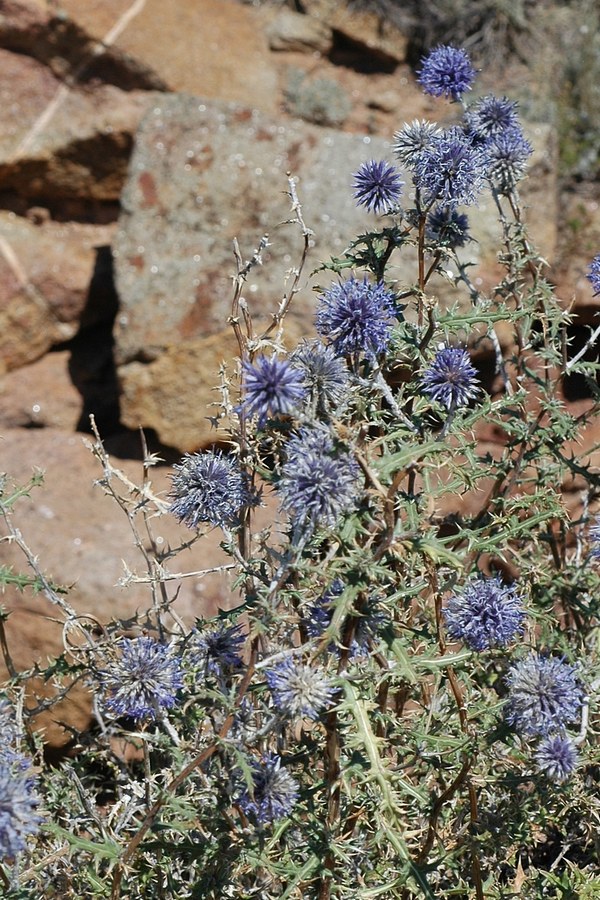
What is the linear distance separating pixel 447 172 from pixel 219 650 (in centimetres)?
110

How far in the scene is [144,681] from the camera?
6.16 feet

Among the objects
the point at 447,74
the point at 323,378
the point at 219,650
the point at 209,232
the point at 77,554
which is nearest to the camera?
the point at 323,378

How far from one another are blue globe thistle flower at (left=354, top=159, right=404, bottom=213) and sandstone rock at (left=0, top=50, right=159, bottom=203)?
419 cm

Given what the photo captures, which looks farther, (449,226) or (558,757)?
(449,226)

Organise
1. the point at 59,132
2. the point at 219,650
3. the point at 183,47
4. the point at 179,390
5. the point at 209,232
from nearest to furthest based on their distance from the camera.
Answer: the point at 219,650, the point at 179,390, the point at 209,232, the point at 59,132, the point at 183,47

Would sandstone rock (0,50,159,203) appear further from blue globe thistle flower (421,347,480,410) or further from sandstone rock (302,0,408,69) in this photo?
blue globe thistle flower (421,347,480,410)

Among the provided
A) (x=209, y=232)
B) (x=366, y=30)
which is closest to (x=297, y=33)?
(x=366, y=30)

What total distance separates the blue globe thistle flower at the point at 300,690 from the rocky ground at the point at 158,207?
86.6 inches

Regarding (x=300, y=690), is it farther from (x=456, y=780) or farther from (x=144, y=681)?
(x=456, y=780)

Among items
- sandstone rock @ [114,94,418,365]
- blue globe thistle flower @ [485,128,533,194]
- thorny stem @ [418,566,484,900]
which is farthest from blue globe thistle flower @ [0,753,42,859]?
sandstone rock @ [114,94,418,365]

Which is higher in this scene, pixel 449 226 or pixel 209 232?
pixel 449 226

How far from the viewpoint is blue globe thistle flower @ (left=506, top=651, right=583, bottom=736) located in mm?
1903

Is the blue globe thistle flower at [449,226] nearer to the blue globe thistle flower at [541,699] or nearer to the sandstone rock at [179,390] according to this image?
the blue globe thistle flower at [541,699]

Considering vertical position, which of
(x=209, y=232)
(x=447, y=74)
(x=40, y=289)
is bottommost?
(x=40, y=289)
